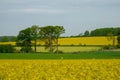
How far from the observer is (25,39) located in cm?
10094

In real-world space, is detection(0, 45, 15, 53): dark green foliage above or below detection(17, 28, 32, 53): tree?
below

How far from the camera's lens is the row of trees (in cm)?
9900

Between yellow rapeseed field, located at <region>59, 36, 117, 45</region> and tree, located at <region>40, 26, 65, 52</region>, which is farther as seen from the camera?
yellow rapeseed field, located at <region>59, 36, 117, 45</region>

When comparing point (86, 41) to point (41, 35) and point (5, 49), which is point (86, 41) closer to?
point (41, 35)

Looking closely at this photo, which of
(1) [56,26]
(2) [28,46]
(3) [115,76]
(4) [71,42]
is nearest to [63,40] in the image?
(4) [71,42]

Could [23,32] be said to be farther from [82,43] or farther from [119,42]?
[119,42]

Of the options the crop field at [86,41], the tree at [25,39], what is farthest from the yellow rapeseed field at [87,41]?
the tree at [25,39]

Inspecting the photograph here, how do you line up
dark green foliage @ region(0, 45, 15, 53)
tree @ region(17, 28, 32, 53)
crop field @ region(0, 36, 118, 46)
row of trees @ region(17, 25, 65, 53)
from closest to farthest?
dark green foliage @ region(0, 45, 15, 53) → tree @ region(17, 28, 32, 53) → row of trees @ region(17, 25, 65, 53) → crop field @ region(0, 36, 118, 46)

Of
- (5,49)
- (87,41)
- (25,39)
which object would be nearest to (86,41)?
(87,41)

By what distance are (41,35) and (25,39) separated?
14.6ft

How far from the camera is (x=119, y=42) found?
10200cm

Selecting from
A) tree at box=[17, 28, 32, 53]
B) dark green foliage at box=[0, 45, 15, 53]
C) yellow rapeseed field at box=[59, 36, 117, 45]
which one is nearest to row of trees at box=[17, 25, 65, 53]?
tree at box=[17, 28, 32, 53]

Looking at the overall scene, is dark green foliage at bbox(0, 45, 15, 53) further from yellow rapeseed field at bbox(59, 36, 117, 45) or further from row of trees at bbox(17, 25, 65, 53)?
yellow rapeseed field at bbox(59, 36, 117, 45)

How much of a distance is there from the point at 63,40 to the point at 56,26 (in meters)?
12.5
